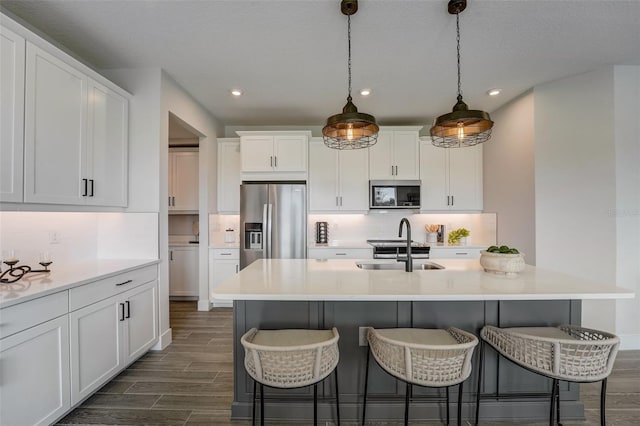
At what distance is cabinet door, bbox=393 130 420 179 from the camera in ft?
13.6

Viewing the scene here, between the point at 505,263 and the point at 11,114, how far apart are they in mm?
3215

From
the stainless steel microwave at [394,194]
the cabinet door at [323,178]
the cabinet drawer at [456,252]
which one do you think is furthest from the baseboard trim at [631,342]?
Answer: the cabinet door at [323,178]

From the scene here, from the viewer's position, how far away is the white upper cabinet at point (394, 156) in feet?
13.6

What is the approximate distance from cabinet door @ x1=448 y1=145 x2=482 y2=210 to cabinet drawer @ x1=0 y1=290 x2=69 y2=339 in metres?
4.37

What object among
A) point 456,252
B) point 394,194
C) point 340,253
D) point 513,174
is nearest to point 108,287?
point 340,253

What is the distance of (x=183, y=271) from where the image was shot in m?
4.49

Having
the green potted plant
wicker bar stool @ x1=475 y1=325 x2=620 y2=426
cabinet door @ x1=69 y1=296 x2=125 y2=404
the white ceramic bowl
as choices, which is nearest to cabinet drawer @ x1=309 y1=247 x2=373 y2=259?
the green potted plant

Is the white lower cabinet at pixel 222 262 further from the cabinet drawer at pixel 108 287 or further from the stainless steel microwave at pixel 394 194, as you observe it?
the stainless steel microwave at pixel 394 194

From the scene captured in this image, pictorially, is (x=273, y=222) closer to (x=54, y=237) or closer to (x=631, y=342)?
(x=54, y=237)

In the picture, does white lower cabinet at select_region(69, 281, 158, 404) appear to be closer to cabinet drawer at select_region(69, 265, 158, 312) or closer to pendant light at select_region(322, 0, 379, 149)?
cabinet drawer at select_region(69, 265, 158, 312)

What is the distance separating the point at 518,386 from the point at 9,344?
2.91 meters

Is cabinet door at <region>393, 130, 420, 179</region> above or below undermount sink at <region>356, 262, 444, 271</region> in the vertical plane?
above

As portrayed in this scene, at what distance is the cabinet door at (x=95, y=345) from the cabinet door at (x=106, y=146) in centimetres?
88

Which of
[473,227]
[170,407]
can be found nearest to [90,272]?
[170,407]
